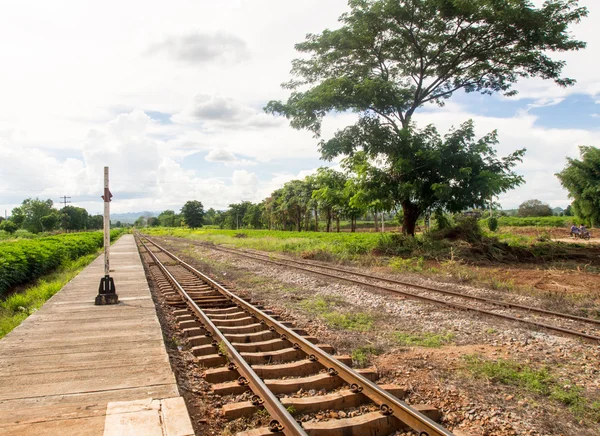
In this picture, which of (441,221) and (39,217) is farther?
(39,217)

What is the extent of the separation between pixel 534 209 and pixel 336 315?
298 feet

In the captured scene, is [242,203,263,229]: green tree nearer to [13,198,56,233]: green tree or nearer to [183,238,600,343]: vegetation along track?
[13,198,56,233]: green tree

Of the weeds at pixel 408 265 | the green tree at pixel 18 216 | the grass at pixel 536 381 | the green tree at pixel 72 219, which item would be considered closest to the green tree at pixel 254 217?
the green tree at pixel 72 219

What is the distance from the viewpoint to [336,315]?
26.9ft

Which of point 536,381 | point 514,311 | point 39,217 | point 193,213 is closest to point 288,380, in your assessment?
point 536,381

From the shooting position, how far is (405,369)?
5258 millimetres

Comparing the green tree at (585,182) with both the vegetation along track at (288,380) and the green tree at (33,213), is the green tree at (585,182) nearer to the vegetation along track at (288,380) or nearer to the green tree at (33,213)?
the vegetation along track at (288,380)

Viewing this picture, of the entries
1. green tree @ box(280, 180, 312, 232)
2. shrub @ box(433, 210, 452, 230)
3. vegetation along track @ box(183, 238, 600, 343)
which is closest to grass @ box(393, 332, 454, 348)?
vegetation along track @ box(183, 238, 600, 343)

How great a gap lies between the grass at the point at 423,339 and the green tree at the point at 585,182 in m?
39.2

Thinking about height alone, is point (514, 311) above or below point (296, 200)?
below

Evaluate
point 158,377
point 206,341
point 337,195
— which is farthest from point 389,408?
point 337,195

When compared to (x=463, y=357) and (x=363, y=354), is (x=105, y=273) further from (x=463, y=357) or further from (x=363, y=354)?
(x=463, y=357)

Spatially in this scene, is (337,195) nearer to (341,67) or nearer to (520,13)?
(341,67)

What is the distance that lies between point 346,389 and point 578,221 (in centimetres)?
4968
